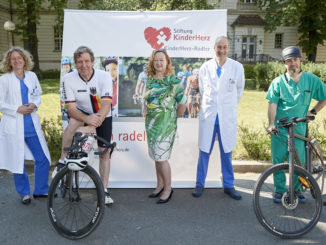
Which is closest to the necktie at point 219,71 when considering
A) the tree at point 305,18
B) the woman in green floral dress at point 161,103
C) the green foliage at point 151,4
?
the woman in green floral dress at point 161,103

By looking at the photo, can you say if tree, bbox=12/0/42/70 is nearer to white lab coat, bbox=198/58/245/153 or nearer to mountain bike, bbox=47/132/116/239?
white lab coat, bbox=198/58/245/153

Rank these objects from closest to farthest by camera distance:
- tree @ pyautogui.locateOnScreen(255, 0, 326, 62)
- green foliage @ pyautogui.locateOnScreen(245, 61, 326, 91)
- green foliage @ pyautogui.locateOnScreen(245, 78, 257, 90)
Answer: green foliage @ pyautogui.locateOnScreen(245, 61, 326, 91)
green foliage @ pyautogui.locateOnScreen(245, 78, 257, 90)
tree @ pyautogui.locateOnScreen(255, 0, 326, 62)

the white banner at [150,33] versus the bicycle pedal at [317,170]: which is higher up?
the white banner at [150,33]

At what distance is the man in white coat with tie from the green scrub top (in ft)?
1.81

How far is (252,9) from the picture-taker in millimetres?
35312

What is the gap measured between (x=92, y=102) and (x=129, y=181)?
5.16ft

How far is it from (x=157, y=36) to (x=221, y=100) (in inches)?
54.7

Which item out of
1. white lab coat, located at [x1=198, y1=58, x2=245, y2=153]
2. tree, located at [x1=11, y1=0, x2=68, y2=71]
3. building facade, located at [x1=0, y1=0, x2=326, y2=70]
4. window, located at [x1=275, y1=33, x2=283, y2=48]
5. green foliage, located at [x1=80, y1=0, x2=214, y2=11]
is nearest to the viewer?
white lab coat, located at [x1=198, y1=58, x2=245, y2=153]

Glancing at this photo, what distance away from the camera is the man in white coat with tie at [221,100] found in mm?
4312

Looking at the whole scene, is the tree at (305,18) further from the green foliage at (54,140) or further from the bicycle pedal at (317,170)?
the bicycle pedal at (317,170)

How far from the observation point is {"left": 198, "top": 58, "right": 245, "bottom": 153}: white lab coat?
431 cm

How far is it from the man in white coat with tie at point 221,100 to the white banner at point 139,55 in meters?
0.39

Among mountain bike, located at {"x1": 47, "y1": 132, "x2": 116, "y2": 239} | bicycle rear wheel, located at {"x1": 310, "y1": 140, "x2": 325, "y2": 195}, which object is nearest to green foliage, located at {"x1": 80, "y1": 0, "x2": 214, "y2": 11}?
bicycle rear wheel, located at {"x1": 310, "y1": 140, "x2": 325, "y2": 195}

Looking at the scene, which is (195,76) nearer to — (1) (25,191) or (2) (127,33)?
(2) (127,33)
